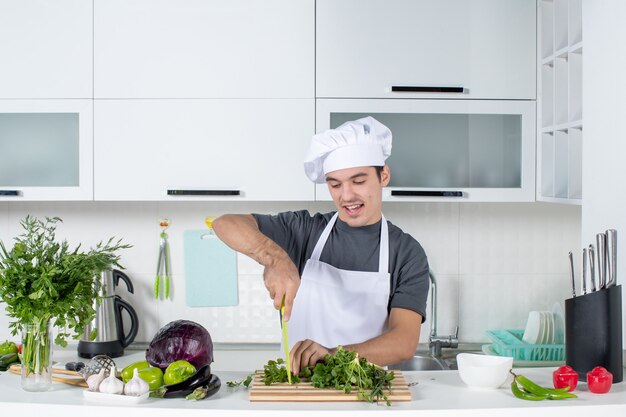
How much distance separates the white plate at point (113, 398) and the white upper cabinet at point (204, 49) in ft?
4.61

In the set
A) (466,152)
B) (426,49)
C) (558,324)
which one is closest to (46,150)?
(426,49)

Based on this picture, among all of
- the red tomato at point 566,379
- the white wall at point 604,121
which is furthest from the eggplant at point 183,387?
the white wall at point 604,121

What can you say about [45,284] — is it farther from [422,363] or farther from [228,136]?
[422,363]

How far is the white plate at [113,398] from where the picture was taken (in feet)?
5.98

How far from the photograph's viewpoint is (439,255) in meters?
3.41

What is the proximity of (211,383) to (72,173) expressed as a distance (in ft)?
4.61

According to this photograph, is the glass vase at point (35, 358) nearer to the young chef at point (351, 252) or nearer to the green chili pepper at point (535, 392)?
the young chef at point (351, 252)

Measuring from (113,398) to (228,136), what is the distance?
1.35m

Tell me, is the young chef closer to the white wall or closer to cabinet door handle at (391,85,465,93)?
cabinet door handle at (391,85,465,93)

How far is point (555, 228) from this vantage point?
3434 millimetres

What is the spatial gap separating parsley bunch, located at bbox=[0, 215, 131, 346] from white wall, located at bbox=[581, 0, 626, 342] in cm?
143

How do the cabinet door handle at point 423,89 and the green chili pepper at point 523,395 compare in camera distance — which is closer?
the green chili pepper at point 523,395

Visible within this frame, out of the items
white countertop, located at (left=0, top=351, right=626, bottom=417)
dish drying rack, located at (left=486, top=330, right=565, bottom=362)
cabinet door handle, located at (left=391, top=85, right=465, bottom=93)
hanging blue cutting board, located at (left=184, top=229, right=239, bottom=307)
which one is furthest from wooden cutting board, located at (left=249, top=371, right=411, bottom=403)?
hanging blue cutting board, located at (left=184, top=229, right=239, bottom=307)

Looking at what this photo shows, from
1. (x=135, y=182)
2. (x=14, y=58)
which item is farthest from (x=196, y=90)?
(x=14, y=58)
